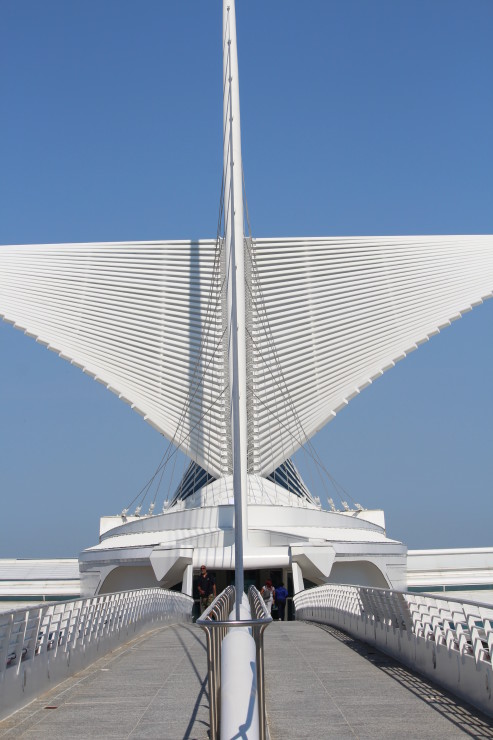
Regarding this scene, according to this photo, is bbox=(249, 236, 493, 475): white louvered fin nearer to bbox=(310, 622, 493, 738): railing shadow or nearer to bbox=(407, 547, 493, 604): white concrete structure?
bbox=(407, 547, 493, 604): white concrete structure

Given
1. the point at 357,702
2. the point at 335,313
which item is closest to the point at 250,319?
the point at 335,313

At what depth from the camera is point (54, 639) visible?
793cm

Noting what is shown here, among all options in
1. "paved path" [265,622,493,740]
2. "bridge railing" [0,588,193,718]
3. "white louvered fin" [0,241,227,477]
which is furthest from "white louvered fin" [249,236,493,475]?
"paved path" [265,622,493,740]

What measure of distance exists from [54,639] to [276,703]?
7.48ft

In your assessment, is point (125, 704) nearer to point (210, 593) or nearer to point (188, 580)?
point (210, 593)

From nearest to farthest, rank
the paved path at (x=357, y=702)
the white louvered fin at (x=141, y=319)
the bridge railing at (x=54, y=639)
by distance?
the paved path at (x=357, y=702), the bridge railing at (x=54, y=639), the white louvered fin at (x=141, y=319)

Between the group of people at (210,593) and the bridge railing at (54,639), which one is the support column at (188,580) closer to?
the group of people at (210,593)

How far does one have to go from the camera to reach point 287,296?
107 feet

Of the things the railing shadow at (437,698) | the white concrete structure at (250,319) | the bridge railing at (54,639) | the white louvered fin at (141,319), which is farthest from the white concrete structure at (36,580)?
the railing shadow at (437,698)

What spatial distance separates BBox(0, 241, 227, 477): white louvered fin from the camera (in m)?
30.8

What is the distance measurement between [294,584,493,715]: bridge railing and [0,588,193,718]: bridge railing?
318 centimetres

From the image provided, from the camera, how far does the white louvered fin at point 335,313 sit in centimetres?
3128

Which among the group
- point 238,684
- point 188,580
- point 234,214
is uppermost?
point 234,214

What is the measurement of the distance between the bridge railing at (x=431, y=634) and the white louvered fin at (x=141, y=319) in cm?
1752
